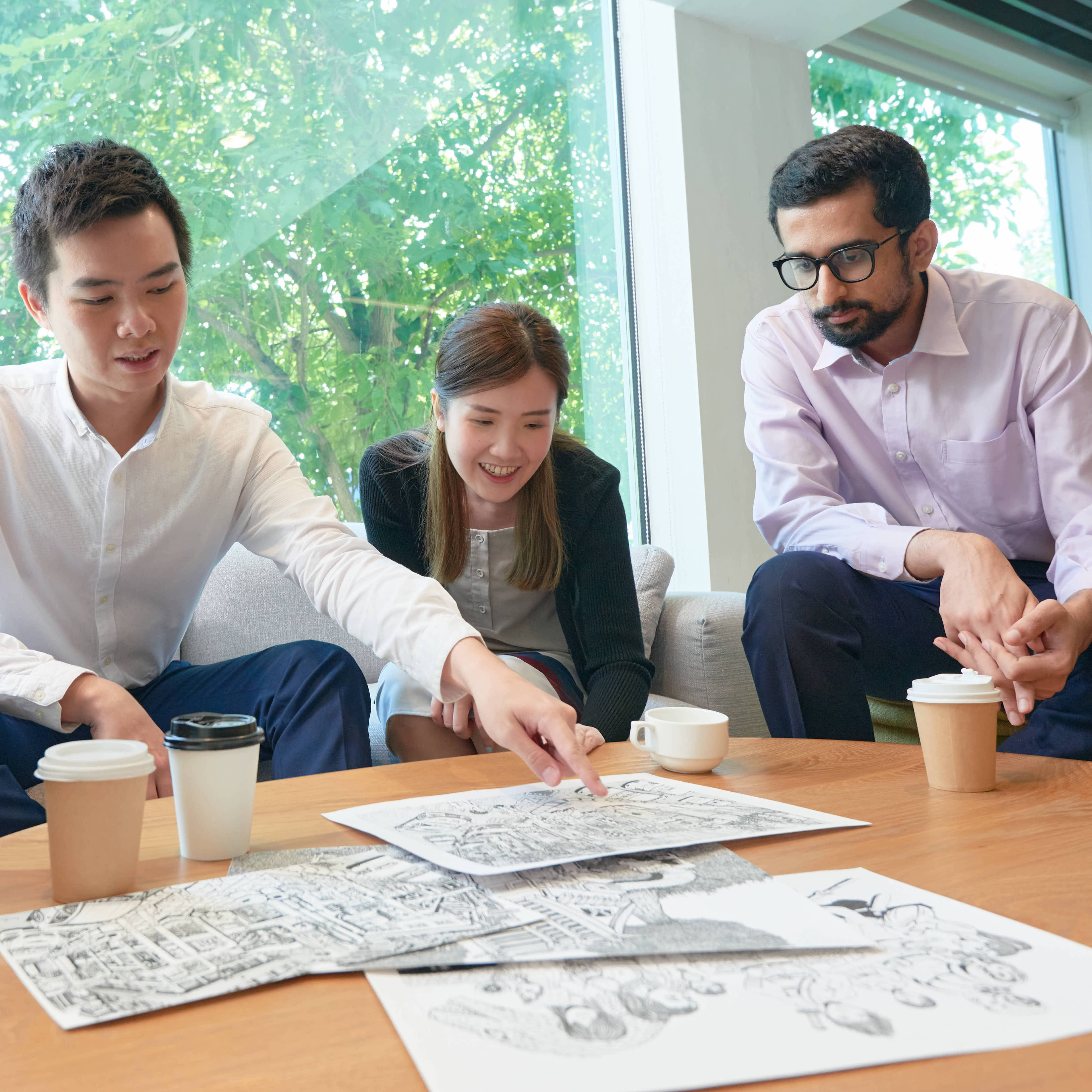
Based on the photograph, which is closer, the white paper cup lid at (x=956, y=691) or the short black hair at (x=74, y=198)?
the white paper cup lid at (x=956, y=691)

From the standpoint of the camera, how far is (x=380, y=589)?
1341 millimetres

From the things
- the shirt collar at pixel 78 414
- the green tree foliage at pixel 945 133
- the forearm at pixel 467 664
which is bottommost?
the forearm at pixel 467 664

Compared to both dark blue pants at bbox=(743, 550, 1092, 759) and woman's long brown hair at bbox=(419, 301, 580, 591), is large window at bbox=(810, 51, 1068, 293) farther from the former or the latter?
dark blue pants at bbox=(743, 550, 1092, 759)

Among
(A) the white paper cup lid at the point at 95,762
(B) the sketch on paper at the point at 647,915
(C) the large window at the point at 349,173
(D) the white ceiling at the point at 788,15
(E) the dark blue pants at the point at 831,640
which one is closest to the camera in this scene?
(B) the sketch on paper at the point at 647,915

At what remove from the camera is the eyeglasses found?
1771 mm

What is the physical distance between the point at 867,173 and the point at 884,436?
0.47 meters

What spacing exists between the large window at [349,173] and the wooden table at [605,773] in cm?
181

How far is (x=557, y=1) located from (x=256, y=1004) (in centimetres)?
329

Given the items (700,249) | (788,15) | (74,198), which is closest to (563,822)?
(74,198)

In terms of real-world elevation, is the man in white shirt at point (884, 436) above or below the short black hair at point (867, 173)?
below

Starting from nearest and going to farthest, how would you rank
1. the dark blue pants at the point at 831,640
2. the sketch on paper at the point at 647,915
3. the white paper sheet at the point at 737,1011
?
the white paper sheet at the point at 737,1011 → the sketch on paper at the point at 647,915 → the dark blue pants at the point at 831,640

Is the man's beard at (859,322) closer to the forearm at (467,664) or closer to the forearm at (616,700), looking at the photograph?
the forearm at (616,700)

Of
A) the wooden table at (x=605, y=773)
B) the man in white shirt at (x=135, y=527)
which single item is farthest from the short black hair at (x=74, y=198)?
the wooden table at (x=605, y=773)

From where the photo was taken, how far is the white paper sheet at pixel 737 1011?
46 cm
